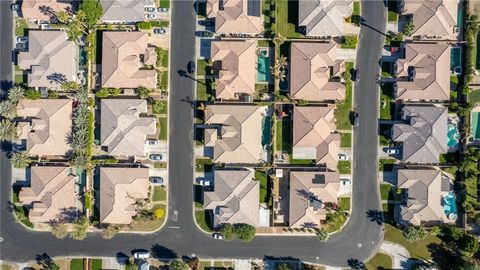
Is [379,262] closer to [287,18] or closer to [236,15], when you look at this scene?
[287,18]

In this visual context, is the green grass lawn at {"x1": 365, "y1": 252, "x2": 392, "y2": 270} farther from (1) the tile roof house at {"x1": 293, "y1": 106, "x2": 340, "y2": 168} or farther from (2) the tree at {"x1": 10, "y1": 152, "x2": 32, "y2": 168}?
(2) the tree at {"x1": 10, "y1": 152, "x2": 32, "y2": 168}

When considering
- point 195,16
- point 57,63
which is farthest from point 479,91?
point 57,63

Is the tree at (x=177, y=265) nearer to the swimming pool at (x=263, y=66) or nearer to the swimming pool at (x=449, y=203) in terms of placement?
the swimming pool at (x=263, y=66)

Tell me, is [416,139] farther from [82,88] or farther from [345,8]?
[82,88]

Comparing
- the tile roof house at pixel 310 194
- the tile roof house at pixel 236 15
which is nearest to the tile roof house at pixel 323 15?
the tile roof house at pixel 236 15

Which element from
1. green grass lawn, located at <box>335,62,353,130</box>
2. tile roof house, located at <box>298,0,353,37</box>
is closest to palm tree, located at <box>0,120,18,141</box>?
tile roof house, located at <box>298,0,353,37</box>
